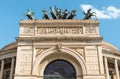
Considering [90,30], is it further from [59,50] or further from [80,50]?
[59,50]

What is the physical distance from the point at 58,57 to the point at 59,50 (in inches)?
31.6

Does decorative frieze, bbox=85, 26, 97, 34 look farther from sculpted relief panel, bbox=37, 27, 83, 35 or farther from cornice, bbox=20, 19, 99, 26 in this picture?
sculpted relief panel, bbox=37, 27, 83, 35

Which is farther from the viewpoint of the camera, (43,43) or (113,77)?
(113,77)

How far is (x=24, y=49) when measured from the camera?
2372 cm

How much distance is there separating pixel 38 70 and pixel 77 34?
17.5 ft

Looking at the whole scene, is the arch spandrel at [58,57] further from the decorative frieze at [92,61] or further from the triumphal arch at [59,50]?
the decorative frieze at [92,61]

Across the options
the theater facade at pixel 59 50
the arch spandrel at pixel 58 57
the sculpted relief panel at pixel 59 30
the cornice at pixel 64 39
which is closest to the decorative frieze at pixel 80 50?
the theater facade at pixel 59 50

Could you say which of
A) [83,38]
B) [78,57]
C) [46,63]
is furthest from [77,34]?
[46,63]

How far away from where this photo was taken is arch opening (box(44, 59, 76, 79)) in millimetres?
23172

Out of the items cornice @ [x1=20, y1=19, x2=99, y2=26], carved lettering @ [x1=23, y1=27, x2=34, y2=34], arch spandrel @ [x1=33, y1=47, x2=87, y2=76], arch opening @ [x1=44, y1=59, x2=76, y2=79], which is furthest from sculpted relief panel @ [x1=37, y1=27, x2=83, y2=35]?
arch opening @ [x1=44, y1=59, x2=76, y2=79]

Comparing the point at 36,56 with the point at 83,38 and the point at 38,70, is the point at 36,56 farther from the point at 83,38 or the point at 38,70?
the point at 83,38

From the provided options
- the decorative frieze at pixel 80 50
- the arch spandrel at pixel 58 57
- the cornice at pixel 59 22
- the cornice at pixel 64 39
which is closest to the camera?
the arch spandrel at pixel 58 57

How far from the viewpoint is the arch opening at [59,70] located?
23172mm

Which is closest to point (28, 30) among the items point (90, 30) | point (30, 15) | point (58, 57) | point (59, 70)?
point (30, 15)
